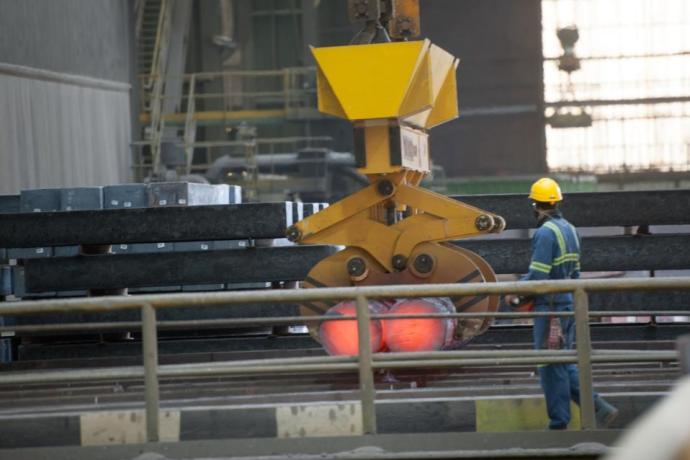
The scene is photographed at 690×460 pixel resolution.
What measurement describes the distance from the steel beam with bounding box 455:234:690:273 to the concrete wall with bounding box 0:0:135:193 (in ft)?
37.0

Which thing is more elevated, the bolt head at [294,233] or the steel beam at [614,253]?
the bolt head at [294,233]

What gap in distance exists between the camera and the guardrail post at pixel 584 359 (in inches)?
256

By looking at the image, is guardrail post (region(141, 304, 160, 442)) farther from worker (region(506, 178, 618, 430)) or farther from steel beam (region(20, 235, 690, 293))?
steel beam (region(20, 235, 690, 293))

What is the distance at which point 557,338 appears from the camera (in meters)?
7.50

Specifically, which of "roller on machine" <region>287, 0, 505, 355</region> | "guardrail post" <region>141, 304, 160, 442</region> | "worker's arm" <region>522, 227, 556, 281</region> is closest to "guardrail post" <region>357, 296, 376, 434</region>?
"guardrail post" <region>141, 304, 160, 442</region>

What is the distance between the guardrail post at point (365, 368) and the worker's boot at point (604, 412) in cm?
128

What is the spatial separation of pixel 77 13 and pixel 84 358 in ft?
49.5

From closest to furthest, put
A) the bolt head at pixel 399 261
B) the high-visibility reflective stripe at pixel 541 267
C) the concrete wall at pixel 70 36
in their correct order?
the high-visibility reflective stripe at pixel 541 267 → the bolt head at pixel 399 261 → the concrete wall at pixel 70 36

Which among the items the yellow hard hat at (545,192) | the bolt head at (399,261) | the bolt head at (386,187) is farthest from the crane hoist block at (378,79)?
the yellow hard hat at (545,192)

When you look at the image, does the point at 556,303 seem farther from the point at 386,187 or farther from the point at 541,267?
the point at 386,187

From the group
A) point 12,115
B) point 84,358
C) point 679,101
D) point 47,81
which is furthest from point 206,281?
point 679,101

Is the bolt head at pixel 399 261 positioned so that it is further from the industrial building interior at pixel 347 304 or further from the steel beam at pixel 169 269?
the steel beam at pixel 169 269

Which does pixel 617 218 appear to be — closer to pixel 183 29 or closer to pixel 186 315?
pixel 186 315

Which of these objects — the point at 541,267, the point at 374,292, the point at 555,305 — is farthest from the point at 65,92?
the point at 374,292
